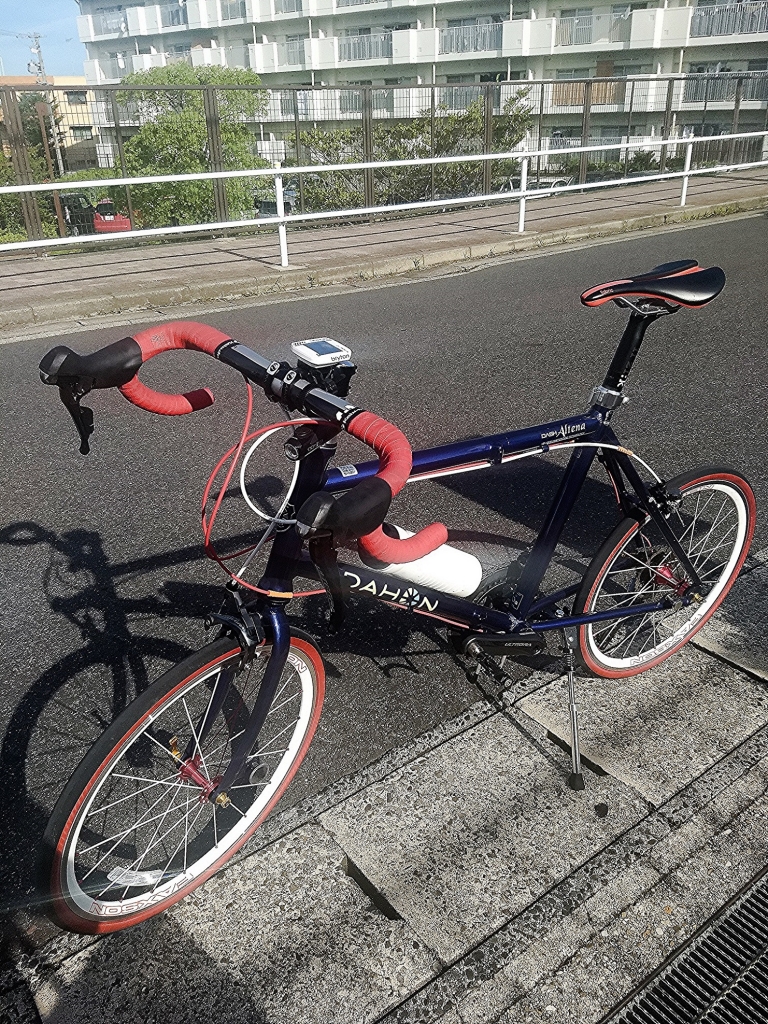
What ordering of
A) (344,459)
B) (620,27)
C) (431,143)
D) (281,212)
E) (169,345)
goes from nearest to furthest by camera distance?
(169,345) → (344,459) → (281,212) → (431,143) → (620,27)

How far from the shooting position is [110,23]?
262ft

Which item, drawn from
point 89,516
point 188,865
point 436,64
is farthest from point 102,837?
point 436,64

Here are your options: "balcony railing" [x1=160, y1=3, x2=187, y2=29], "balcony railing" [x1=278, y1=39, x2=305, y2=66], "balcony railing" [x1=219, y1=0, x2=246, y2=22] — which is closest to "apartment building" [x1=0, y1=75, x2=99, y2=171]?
"balcony railing" [x1=278, y1=39, x2=305, y2=66]

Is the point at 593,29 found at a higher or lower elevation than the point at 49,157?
higher

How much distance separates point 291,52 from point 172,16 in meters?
21.3

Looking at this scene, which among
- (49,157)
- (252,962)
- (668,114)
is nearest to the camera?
(252,962)

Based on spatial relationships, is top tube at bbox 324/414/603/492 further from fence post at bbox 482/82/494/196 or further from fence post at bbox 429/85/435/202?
fence post at bbox 429/85/435/202

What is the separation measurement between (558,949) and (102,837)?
1.29m

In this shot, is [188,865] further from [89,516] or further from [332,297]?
[332,297]

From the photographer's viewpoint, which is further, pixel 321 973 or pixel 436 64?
pixel 436 64

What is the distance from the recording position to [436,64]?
50.3 metres

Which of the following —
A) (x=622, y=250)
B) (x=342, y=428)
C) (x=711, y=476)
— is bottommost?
(x=622, y=250)

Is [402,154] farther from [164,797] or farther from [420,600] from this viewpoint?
[164,797]

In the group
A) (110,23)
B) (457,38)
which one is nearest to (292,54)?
(457,38)
